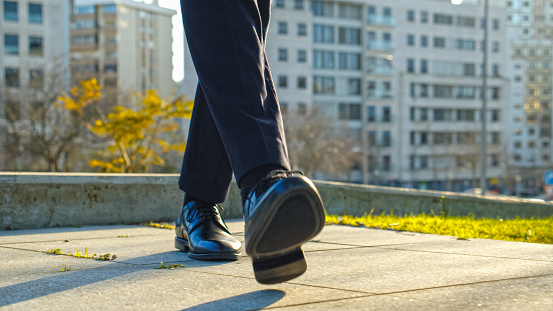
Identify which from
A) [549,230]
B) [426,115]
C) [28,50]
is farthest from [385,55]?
[549,230]

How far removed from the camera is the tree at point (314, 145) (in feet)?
139

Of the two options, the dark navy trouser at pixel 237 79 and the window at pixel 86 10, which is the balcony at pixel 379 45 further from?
the dark navy trouser at pixel 237 79

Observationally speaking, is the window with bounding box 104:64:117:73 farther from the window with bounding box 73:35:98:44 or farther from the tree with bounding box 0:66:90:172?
the tree with bounding box 0:66:90:172

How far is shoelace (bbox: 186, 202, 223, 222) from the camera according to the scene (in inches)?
94.6

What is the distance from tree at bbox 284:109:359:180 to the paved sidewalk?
124 feet

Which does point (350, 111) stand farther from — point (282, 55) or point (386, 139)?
point (282, 55)

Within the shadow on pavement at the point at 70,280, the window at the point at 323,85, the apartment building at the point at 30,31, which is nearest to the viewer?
the shadow on pavement at the point at 70,280

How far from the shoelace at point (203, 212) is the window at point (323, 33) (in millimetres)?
56959

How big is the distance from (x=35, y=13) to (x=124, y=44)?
2765cm

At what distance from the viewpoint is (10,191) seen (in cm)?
387

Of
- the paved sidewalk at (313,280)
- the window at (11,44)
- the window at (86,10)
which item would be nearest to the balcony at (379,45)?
the window at (11,44)

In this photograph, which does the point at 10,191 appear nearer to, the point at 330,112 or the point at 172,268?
the point at 172,268

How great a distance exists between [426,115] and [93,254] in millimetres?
63642

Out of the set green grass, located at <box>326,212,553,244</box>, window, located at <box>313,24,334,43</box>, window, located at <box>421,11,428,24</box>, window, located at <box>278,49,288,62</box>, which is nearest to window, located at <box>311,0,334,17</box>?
window, located at <box>313,24,334,43</box>
